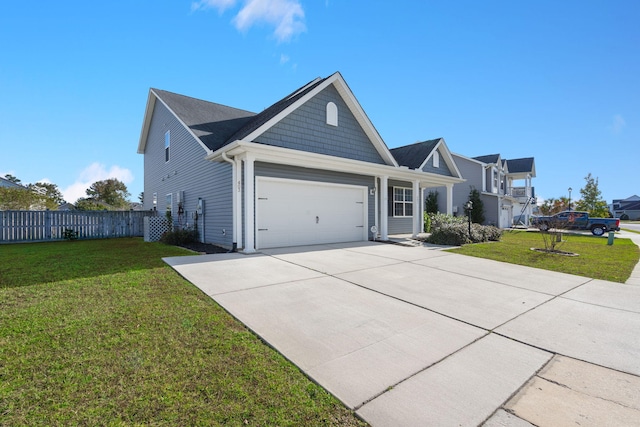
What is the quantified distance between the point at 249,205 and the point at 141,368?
6.05 metres

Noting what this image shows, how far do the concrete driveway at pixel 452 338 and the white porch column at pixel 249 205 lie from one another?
218 cm

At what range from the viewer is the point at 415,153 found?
1531cm

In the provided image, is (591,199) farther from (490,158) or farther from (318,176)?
(318,176)

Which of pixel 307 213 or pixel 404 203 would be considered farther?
pixel 404 203

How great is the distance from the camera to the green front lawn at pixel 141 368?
5.82 feet

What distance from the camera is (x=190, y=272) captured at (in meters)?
5.57

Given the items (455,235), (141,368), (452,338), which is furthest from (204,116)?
(452,338)

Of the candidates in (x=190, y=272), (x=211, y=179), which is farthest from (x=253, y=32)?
(x=190, y=272)

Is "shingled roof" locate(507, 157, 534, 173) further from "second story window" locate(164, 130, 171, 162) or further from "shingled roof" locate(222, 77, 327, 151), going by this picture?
"second story window" locate(164, 130, 171, 162)

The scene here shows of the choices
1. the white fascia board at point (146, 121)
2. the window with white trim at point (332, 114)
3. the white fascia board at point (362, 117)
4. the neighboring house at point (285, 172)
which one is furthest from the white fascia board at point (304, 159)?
the white fascia board at point (146, 121)

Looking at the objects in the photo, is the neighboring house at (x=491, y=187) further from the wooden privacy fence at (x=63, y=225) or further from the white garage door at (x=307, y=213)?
the wooden privacy fence at (x=63, y=225)

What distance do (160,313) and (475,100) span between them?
15.1m

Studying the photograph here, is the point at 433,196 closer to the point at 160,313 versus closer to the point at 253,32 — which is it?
the point at 253,32

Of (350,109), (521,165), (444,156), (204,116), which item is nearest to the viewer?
(350,109)
